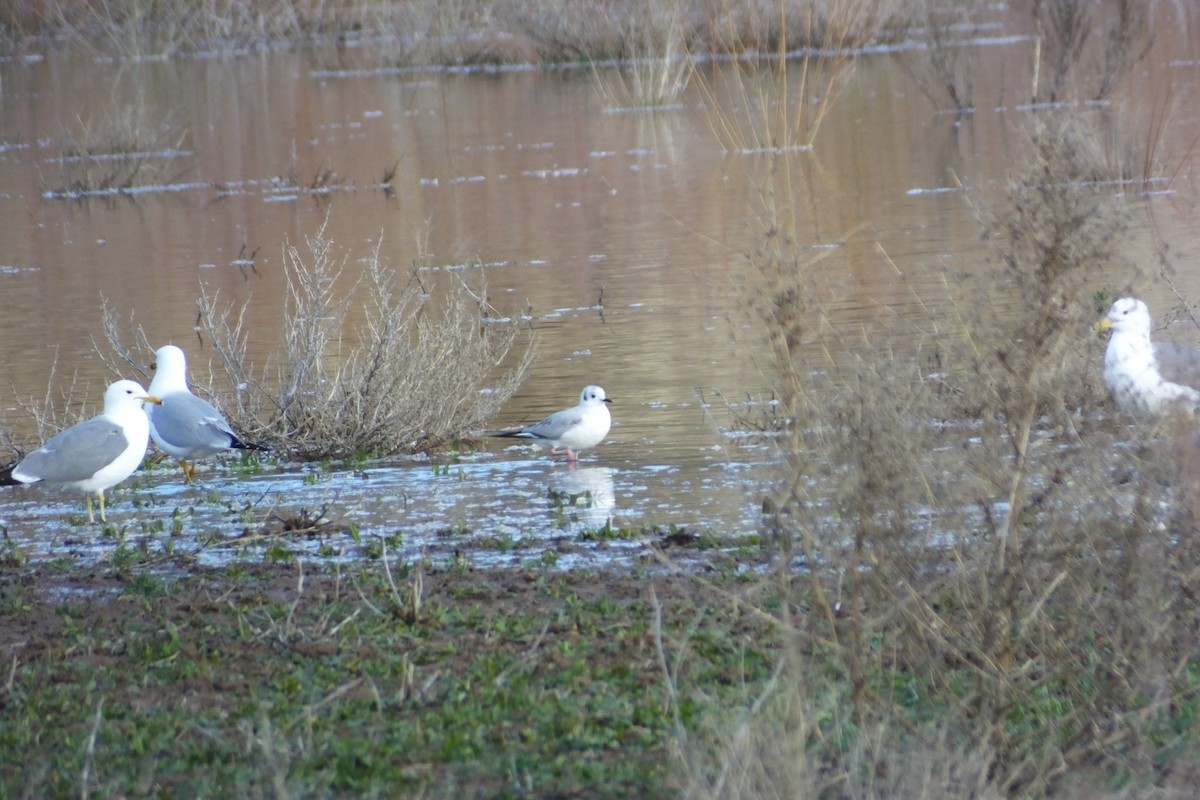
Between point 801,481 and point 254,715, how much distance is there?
173 cm

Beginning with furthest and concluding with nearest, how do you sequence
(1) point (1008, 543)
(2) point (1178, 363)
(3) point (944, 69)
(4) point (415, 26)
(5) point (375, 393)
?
(4) point (415, 26) → (3) point (944, 69) → (5) point (375, 393) → (2) point (1178, 363) → (1) point (1008, 543)

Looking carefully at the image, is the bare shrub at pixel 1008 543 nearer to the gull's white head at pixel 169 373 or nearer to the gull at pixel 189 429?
the gull at pixel 189 429

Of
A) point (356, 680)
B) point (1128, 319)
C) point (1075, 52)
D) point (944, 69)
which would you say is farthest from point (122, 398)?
point (944, 69)

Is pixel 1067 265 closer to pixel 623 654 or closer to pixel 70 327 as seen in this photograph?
pixel 623 654

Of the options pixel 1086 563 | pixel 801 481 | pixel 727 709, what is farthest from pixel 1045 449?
pixel 727 709

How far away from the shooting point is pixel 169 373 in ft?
30.8

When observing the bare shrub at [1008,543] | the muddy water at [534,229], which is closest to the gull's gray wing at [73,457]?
the muddy water at [534,229]

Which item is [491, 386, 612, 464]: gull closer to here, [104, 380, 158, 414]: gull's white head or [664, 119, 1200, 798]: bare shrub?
[104, 380, 158, 414]: gull's white head

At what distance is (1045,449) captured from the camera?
16.2ft

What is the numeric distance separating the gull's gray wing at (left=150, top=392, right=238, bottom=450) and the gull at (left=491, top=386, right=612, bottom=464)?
1.53 m

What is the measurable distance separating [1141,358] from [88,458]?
465 centimetres

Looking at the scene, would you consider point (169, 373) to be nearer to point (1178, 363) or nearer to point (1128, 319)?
point (1128, 319)

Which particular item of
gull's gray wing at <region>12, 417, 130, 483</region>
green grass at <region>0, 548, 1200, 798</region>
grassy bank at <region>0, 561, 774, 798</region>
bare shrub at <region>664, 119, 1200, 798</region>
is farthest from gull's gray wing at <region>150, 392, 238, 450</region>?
bare shrub at <region>664, 119, 1200, 798</region>

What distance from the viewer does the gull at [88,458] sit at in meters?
7.95
